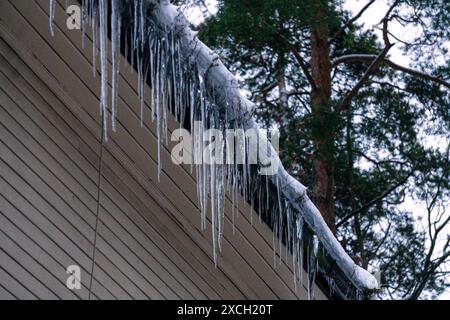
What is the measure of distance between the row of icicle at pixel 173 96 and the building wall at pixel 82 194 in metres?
0.07

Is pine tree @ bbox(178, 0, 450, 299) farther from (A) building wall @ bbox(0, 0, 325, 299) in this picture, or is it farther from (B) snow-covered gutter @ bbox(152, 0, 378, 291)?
(A) building wall @ bbox(0, 0, 325, 299)

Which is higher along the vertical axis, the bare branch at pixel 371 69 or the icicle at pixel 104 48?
the bare branch at pixel 371 69

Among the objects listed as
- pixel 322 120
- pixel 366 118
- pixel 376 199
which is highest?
pixel 366 118

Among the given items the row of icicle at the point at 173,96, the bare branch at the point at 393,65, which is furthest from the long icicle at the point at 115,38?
the bare branch at the point at 393,65

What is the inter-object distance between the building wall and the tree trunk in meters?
5.61

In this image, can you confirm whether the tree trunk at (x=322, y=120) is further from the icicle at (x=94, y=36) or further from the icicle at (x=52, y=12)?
the icicle at (x=52, y=12)

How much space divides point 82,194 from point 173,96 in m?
0.72

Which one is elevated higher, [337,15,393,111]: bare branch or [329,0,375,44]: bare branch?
[329,0,375,44]: bare branch

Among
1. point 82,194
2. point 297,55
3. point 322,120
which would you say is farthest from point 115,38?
point 297,55

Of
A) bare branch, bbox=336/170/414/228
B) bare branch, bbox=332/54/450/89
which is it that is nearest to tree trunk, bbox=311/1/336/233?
bare branch, bbox=332/54/450/89

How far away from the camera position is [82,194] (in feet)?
16.9

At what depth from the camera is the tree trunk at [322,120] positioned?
11.3 m

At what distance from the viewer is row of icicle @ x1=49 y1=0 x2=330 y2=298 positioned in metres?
4.96

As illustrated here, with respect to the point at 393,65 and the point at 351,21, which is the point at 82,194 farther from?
the point at 351,21
